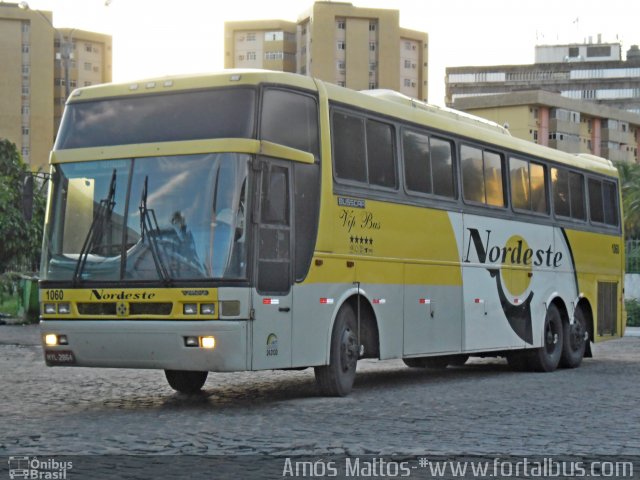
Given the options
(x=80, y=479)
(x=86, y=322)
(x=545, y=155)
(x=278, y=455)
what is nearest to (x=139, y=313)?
(x=86, y=322)

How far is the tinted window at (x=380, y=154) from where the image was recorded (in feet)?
50.6

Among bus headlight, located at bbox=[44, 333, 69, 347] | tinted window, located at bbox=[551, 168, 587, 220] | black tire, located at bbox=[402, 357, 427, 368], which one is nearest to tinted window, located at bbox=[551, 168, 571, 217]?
tinted window, located at bbox=[551, 168, 587, 220]

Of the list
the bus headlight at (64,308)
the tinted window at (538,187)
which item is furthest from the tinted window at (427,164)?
the bus headlight at (64,308)

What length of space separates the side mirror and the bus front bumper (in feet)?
4.15

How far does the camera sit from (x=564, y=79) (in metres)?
156

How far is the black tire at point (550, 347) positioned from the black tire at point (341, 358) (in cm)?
611

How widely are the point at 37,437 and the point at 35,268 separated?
4139 centimetres

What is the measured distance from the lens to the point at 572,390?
1616cm

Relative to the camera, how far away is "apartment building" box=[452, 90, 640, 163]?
113875 millimetres

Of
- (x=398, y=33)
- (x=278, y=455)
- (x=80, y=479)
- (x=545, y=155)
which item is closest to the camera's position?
(x=80, y=479)

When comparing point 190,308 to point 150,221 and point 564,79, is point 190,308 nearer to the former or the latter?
point 150,221

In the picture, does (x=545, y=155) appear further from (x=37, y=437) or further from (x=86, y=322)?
(x=37, y=437)

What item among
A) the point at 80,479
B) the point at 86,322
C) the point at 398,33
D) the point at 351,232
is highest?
the point at 398,33

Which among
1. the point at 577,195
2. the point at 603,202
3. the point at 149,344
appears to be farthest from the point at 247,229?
the point at 603,202
